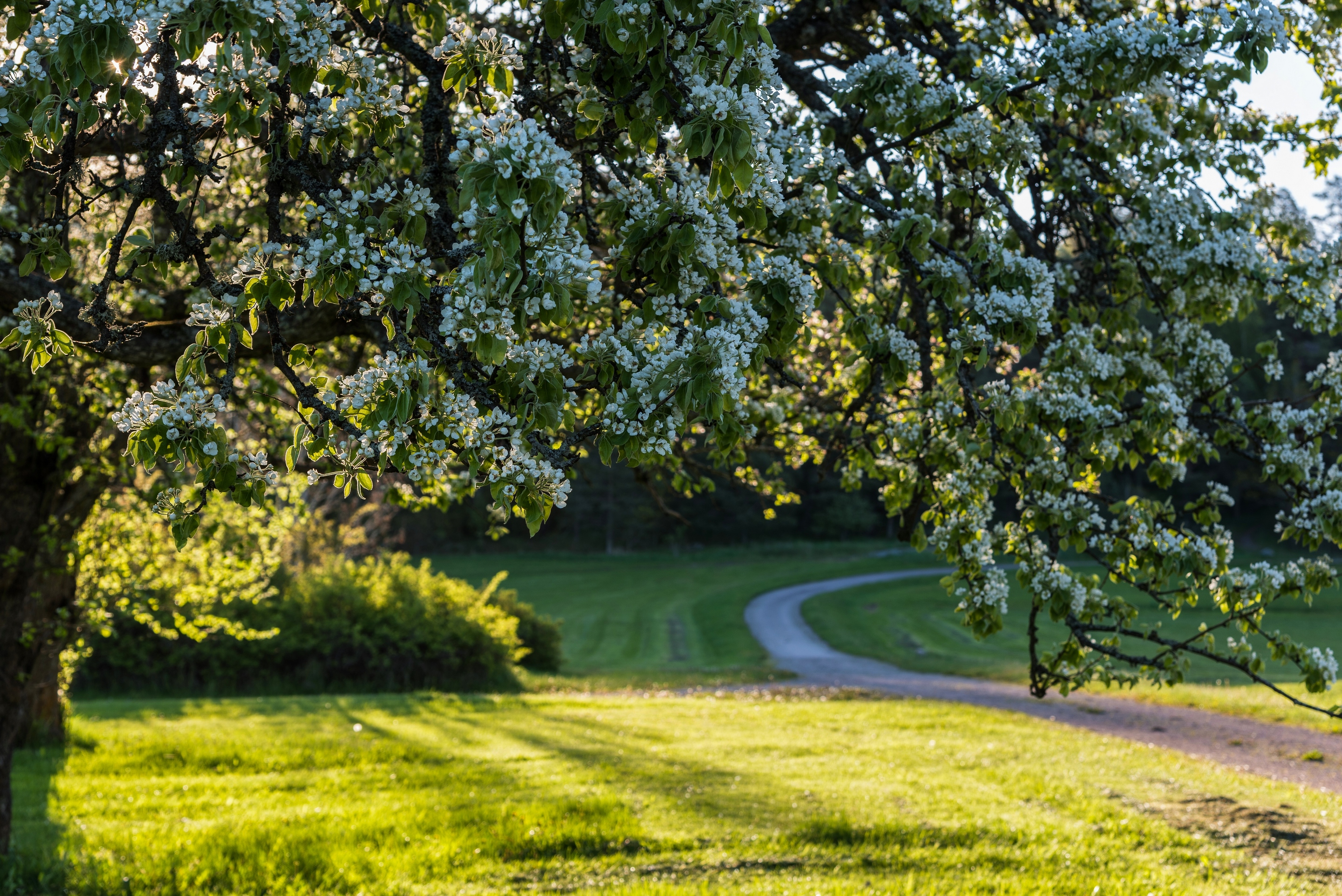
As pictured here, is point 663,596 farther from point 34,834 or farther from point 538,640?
point 34,834

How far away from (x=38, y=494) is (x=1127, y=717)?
1682 cm

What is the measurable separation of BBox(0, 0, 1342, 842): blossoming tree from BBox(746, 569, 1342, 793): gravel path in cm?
844

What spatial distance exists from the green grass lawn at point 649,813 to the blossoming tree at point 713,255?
6.81ft

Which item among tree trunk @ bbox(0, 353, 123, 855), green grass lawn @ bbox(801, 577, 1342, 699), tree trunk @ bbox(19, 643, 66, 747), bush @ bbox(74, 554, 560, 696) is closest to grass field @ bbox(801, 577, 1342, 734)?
green grass lawn @ bbox(801, 577, 1342, 699)

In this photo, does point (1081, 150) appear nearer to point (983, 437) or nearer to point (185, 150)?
point (983, 437)

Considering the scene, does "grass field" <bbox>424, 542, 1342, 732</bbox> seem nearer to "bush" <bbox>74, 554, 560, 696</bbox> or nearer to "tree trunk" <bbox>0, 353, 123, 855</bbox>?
"bush" <bbox>74, 554, 560, 696</bbox>

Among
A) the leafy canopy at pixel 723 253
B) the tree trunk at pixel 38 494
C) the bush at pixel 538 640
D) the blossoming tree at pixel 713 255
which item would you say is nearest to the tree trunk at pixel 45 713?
the tree trunk at pixel 38 494

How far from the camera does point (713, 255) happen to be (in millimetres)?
3061

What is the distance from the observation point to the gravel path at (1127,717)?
12828mm

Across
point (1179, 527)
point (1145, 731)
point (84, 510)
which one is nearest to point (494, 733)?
point (84, 510)

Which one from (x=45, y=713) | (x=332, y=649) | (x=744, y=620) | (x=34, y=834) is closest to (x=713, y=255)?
(x=34, y=834)

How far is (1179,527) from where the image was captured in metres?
5.36

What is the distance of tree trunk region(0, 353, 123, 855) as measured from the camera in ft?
26.1

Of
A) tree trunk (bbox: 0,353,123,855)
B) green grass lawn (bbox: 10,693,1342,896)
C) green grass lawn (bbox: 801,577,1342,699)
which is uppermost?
tree trunk (bbox: 0,353,123,855)
